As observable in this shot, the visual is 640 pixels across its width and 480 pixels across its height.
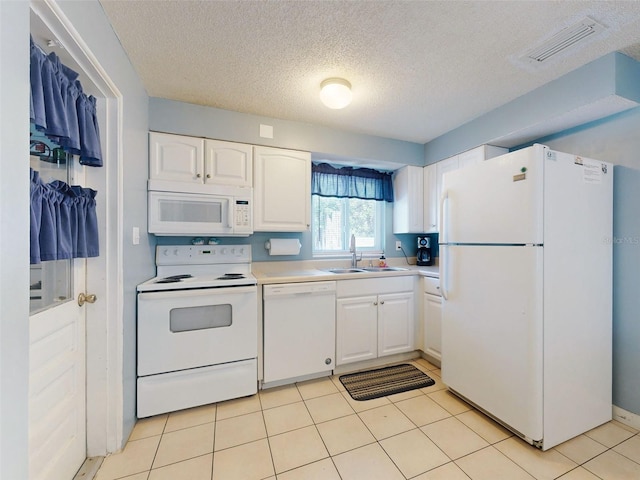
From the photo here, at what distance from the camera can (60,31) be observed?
1.03 m

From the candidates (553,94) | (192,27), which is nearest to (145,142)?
(192,27)

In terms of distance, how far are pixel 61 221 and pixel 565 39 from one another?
271 centimetres

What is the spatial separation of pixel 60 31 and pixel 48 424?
5.25ft

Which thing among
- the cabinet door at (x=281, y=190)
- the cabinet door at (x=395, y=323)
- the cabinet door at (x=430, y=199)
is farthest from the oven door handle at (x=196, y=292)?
the cabinet door at (x=430, y=199)

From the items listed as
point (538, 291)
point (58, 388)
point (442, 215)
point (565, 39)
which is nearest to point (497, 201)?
point (442, 215)

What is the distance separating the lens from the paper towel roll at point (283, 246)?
262 cm

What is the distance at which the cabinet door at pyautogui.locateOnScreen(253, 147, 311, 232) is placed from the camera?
7.87 ft

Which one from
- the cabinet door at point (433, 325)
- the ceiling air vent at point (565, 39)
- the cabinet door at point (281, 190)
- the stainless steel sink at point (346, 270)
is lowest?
the cabinet door at point (433, 325)

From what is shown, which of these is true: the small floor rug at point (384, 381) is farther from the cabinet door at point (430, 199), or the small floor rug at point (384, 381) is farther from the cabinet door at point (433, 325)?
the cabinet door at point (430, 199)

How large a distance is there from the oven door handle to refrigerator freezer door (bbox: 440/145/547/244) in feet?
5.17

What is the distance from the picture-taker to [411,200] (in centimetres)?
307

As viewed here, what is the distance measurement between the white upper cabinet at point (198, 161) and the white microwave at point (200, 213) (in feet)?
0.48

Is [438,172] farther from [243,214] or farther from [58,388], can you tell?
[58,388]

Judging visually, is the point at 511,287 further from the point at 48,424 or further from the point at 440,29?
the point at 48,424
